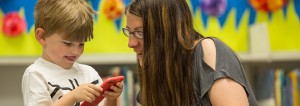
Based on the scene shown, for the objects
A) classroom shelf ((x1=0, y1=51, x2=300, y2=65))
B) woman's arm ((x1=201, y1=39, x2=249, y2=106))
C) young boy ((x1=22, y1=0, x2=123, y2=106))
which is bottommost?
classroom shelf ((x1=0, y1=51, x2=300, y2=65))

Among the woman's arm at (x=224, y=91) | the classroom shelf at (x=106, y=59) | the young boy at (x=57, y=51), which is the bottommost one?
the classroom shelf at (x=106, y=59)

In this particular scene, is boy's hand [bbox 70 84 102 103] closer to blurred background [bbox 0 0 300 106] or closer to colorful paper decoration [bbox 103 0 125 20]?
blurred background [bbox 0 0 300 106]

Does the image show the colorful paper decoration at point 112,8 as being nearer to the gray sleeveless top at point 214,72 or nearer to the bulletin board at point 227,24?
the bulletin board at point 227,24

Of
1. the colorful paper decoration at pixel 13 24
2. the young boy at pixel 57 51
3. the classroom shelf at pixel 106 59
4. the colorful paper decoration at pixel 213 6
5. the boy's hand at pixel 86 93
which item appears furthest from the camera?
the colorful paper decoration at pixel 213 6

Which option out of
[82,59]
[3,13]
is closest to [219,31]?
[82,59]

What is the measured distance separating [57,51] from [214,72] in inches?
17.2

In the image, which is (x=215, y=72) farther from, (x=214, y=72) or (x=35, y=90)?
(x=35, y=90)

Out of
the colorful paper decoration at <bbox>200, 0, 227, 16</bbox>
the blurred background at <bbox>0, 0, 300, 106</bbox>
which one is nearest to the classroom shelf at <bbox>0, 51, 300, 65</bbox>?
the blurred background at <bbox>0, 0, 300, 106</bbox>

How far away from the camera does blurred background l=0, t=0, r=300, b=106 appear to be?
7.70 feet

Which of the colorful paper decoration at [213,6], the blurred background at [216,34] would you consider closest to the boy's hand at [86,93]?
the blurred background at [216,34]

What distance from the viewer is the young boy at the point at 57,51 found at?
1250mm

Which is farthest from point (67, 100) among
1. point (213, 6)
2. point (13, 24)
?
point (213, 6)

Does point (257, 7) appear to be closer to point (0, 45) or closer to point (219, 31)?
point (219, 31)

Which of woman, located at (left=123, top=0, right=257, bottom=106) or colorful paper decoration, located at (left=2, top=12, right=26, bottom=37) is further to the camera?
colorful paper decoration, located at (left=2, top=12, right=26, bottom=37)
